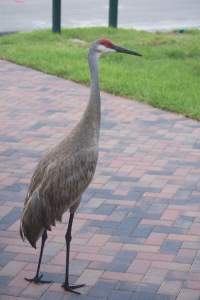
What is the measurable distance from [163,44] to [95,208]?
8.20m

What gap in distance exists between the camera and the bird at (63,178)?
485cm

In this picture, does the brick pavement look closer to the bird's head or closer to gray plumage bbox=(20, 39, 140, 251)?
gray plumage bbox=(20, 39, 140, 251)

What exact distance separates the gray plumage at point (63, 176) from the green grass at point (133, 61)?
4.46 meters

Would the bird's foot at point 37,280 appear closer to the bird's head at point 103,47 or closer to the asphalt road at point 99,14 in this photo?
the bird's head at point 103,47

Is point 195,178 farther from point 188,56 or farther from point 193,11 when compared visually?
point 193,11

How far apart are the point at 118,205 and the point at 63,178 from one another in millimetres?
1666

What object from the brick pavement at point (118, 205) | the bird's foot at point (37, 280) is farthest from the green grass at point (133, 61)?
the bird's foot at point (37, 280)

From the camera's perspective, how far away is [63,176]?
4.88 m

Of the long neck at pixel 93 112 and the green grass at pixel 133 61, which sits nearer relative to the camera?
the long neck at pixel 93 112

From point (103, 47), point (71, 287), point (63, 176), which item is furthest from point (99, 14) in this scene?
point (71, 287)

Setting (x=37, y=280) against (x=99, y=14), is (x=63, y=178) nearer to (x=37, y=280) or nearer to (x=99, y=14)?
(x=37, y=280)

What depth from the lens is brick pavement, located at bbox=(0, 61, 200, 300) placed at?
5098mm

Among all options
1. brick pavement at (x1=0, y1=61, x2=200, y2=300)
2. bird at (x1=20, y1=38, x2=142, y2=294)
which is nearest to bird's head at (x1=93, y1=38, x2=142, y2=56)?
bird at (x1=20, y1=38, x2=142, y2=294)

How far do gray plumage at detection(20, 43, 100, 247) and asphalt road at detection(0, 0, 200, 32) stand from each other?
38.4ft
